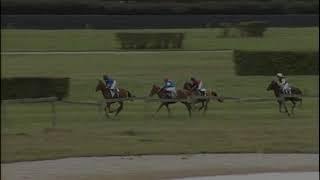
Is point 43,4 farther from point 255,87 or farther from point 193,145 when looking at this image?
point 193,145

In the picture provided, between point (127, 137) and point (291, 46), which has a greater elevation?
point (291, 46)

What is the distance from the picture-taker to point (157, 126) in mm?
10477

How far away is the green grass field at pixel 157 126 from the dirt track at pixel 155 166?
0.99 feet

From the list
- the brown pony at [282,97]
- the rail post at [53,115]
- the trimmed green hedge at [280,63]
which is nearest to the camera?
the rail post at [53,115]

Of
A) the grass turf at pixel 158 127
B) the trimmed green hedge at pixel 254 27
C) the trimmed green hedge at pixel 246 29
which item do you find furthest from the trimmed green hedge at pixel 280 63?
the trimmed green hedge at pixel 254 27

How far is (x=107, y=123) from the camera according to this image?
10.7m

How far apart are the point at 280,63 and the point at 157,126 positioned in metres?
6.12

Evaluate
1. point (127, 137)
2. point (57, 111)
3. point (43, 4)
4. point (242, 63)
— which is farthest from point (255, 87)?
point (43, 4)

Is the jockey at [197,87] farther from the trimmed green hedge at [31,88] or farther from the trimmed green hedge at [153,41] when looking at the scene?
the trimmed green hedge at [153,41]

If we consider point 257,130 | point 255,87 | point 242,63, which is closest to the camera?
point 257,130

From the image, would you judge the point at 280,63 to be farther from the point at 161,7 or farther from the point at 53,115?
the point at 53,115

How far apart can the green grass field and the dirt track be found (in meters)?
0.30

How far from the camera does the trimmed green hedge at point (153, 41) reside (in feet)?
74.2

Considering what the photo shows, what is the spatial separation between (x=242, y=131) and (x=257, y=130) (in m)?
0.22
